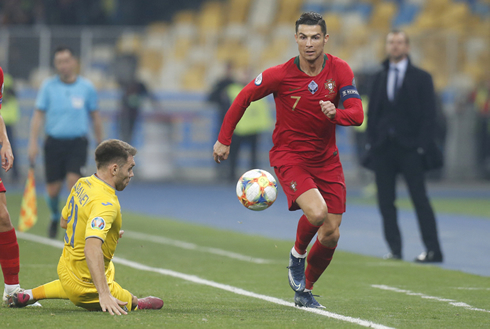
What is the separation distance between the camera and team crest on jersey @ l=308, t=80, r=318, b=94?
654 centimetres

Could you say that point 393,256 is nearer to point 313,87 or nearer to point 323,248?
point 323,248

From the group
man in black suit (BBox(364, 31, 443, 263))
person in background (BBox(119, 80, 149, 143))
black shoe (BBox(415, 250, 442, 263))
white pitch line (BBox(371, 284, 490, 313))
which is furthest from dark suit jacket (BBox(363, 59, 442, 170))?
person in background (BBox(119, 80, 149, 143))

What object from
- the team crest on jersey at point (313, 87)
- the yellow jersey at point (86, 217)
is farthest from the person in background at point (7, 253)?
the team crest on jersey at point (313, 87)

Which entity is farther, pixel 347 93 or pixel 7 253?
pixel 347 93

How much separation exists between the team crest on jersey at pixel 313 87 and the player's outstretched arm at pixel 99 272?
212 cm

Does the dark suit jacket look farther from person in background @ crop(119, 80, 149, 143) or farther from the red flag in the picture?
person in background @ crop(119, 80, 149, 143)

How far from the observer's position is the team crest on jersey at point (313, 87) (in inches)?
257

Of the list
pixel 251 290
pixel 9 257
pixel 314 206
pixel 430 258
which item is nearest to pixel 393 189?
pixel 430 258

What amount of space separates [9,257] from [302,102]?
8.44ft

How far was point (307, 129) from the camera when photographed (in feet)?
21.8

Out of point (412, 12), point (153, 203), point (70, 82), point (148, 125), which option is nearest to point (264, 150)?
point (148, 125)

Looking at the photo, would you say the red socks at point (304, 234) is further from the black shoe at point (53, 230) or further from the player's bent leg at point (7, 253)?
the black shoe at point (53, 230)

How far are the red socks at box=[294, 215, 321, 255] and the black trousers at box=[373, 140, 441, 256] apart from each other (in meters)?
3.61

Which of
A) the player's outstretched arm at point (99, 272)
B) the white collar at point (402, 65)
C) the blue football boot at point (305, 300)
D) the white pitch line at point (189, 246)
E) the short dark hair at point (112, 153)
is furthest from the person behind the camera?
the white collar at point (402, 65)
